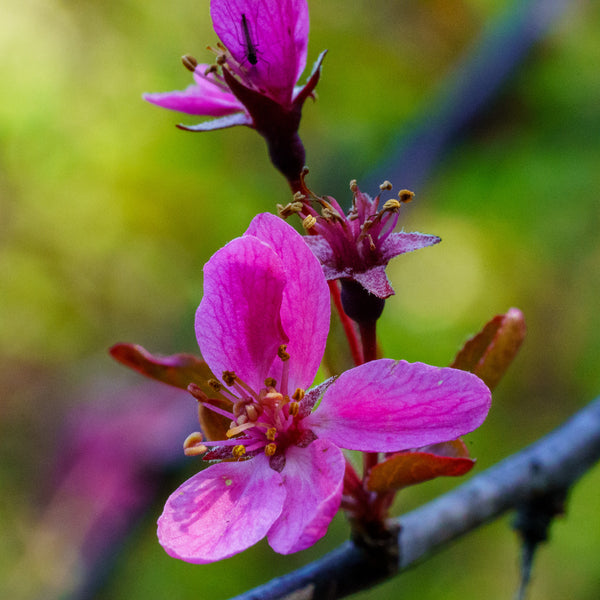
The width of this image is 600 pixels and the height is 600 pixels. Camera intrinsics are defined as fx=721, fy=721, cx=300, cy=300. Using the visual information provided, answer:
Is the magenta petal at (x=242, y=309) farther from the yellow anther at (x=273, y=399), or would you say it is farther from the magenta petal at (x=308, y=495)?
the magenta petal at (x=308, y=495)

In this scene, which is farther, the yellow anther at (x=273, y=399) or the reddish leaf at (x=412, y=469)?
the yellow anther at (x=273, y=399)

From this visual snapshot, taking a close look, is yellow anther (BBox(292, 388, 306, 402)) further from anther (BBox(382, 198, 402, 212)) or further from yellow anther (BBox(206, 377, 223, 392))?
anther (BBox(382, 198, 402, 212))

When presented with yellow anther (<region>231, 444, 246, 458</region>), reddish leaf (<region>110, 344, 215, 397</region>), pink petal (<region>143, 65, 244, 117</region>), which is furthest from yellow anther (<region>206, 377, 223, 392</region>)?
pink petal (<region>143, 65, 244, 117</region>)

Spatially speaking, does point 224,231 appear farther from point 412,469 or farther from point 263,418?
point 412,469

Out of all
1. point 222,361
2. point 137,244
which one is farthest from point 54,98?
point 222,361

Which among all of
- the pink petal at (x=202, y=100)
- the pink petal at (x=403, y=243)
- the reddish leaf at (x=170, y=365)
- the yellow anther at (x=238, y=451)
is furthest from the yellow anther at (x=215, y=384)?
the pink petal at (x=202, y=100)

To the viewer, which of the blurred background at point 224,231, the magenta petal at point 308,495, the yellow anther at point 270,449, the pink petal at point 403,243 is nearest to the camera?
the magenta petal at point 308,495

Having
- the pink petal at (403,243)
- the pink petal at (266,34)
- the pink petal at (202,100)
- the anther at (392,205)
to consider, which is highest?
the pink petal at (266,34)

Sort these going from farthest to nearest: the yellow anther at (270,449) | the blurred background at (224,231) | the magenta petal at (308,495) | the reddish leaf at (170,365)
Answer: the blurred background at (224,231) < the reddish leaf at (170,365) < the yellow anther at (270,449) < the magenta petal at (308,495)

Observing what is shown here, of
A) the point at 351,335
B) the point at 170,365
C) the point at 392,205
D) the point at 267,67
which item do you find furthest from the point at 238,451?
the point at 267,67
